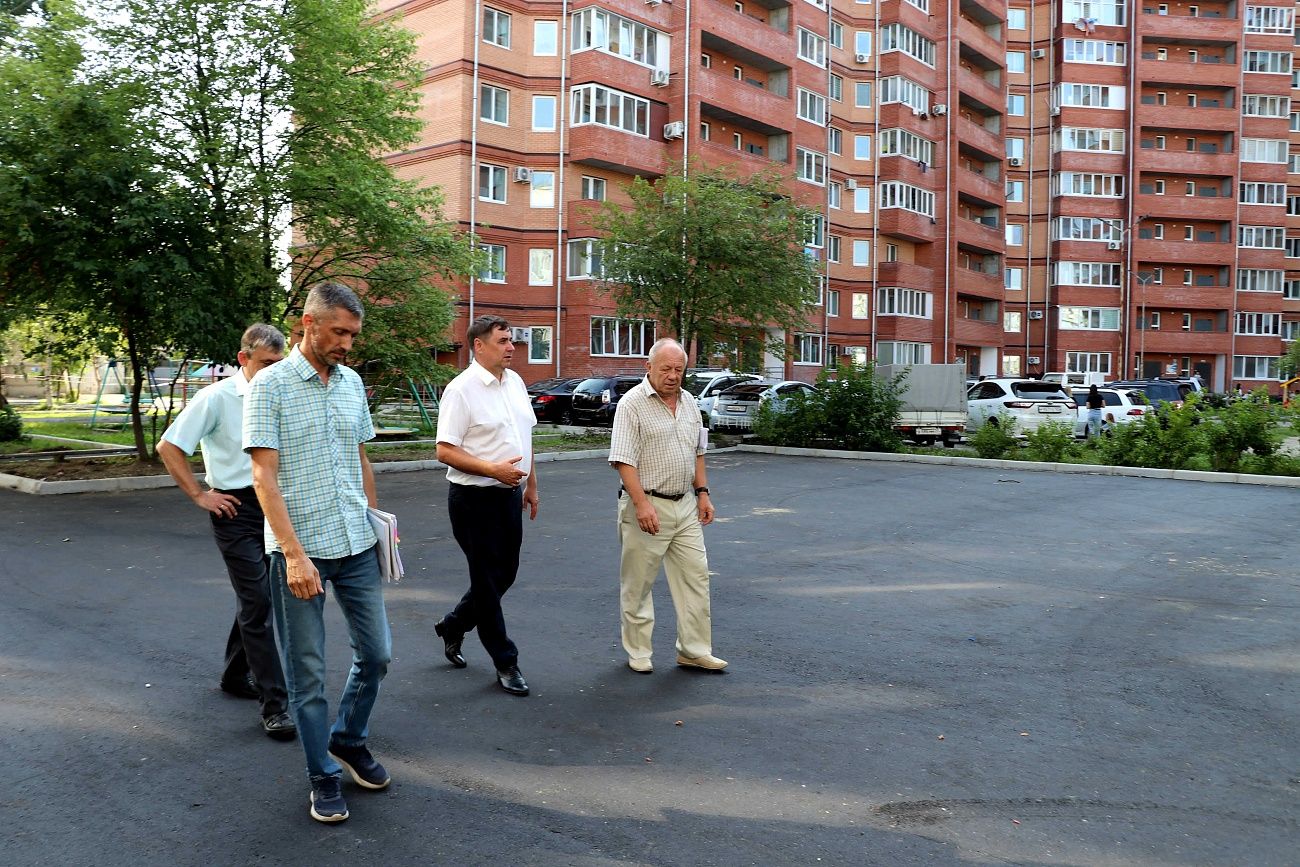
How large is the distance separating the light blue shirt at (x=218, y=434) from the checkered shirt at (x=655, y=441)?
2057 millimetres

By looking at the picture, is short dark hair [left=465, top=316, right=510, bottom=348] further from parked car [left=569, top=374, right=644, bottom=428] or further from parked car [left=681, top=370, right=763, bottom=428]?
parked car [left=569, top=374, right=644, bottom=428]

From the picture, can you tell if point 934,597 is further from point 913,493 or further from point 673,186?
point 673,186

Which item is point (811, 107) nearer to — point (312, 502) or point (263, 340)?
point (263, 340)

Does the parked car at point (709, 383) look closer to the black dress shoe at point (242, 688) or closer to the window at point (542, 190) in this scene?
the window at point (542, 190)

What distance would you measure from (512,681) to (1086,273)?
6724cm

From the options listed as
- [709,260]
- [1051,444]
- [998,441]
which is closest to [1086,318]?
[709,260]

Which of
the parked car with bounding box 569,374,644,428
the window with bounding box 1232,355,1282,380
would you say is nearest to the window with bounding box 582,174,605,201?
the parked car with bounding box 569,374,644,428

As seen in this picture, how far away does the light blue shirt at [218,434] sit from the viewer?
528cm

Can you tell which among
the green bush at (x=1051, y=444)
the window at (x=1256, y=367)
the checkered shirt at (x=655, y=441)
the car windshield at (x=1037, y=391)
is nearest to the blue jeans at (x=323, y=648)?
the checkered shirt at (x=655, y=441)

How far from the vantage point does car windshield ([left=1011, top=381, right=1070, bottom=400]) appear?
1160 inches

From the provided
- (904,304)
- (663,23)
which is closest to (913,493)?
(663,23)

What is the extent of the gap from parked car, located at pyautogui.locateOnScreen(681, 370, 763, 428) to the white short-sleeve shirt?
21.3m

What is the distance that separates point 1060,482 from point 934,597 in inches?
414

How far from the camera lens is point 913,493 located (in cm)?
1578
